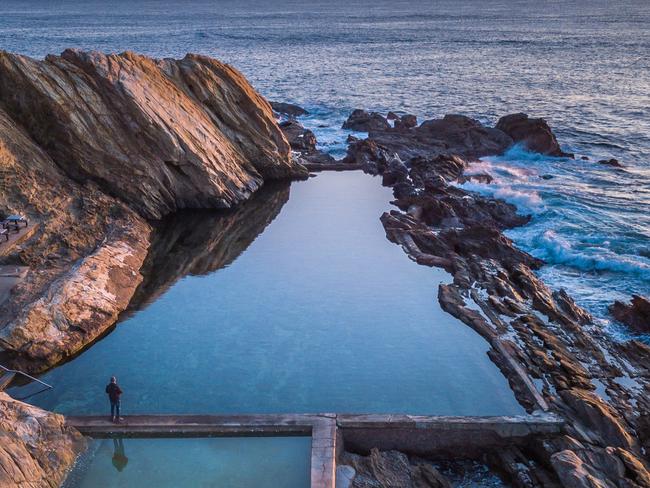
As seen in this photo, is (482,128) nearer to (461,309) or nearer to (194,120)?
(194,120)

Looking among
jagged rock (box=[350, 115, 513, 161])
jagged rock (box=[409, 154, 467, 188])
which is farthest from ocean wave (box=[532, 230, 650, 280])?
jagged rock (box=[350, 115, 513, 161])

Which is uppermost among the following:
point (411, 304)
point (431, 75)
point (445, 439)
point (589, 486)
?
point (589, 486)

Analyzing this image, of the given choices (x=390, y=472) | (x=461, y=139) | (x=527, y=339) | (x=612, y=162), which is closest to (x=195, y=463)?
(x=390, y=472)

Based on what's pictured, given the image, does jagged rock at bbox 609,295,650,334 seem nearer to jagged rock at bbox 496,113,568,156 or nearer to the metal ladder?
the metal ladder

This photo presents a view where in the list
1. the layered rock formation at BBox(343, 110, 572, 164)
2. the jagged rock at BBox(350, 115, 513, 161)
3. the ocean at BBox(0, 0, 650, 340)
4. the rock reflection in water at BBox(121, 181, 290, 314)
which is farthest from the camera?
the jagged rock at BBox(350, 115, 513, 161)

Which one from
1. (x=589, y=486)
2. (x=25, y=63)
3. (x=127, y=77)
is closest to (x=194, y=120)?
(x=127, y=77)

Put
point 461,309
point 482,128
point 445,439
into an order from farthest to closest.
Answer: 1. point 482,128
2. point 461,309
3. point 445,439

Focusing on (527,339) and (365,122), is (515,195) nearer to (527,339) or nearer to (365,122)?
(527,339)

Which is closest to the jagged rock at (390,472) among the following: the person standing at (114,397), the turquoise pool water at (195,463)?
the turquoise pool water at (195,463)
